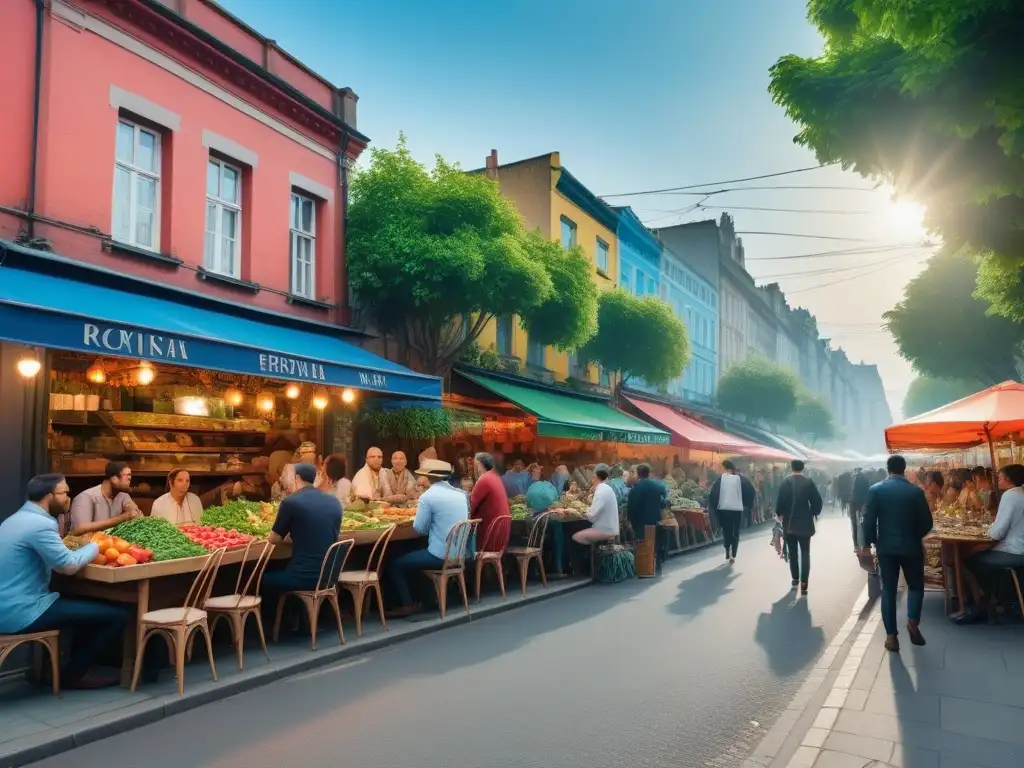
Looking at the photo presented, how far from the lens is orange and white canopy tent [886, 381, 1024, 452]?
10.7 meters

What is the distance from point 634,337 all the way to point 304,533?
17.9 m

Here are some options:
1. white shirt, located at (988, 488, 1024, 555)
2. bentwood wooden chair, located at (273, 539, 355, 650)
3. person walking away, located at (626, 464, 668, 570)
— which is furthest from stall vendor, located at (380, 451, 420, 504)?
white shirt, located at (988, 488, 1024, 555)

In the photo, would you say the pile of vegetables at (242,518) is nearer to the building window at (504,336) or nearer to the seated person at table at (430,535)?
the seated person at table at (430,535)

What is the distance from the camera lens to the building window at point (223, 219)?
12258 millimetres

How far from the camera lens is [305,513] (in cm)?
783

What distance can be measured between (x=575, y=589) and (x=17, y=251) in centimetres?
836

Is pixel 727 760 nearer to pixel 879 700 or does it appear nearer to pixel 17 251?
pixel 879 700

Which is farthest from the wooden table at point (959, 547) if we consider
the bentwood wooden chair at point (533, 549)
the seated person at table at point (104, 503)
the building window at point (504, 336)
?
the building window at point (504, 336)

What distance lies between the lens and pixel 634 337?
2467 centimetres

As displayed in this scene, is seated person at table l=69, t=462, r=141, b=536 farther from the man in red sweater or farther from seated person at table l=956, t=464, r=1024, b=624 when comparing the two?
seated person at table l=956, t=464, r=1024, b=624

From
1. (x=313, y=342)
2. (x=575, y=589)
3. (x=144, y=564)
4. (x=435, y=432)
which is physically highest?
(x=313, y=342)

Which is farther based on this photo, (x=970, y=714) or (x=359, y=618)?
(x=359, y=618)

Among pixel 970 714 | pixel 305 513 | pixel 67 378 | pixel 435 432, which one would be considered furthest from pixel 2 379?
pixel 970 714

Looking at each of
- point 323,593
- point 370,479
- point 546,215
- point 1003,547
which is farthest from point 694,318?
point 323,593
